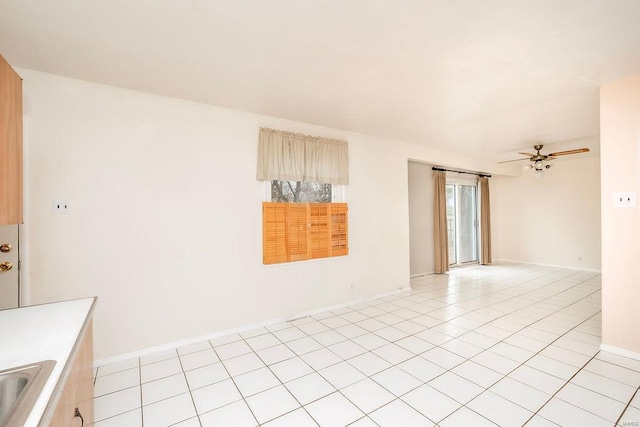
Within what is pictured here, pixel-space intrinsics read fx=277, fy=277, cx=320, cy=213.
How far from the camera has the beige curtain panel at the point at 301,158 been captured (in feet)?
11.4

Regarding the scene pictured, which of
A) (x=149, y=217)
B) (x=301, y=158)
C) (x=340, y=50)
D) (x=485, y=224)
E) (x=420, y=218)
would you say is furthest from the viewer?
(x=485, y=224)

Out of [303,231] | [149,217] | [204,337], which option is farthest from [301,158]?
[204,337]

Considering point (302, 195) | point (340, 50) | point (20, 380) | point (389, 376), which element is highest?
point (340, 50)

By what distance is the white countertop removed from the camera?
1002mm

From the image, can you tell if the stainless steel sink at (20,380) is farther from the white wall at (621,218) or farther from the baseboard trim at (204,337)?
the white wall at (621,218)

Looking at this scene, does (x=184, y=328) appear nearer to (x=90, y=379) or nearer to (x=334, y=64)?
(x=90, y=379)

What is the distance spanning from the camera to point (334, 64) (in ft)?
7.70

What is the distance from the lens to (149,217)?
9.31 ft

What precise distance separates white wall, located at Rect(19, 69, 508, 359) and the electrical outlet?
0.12 ft

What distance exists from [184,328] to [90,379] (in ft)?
4.72

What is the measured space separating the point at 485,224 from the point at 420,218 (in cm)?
252

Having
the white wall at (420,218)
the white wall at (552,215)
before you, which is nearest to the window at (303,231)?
the white wall at (420,218)

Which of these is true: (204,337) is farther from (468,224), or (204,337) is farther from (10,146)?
Answer: (468,224)

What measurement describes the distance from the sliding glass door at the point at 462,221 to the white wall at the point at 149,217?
181 inches
